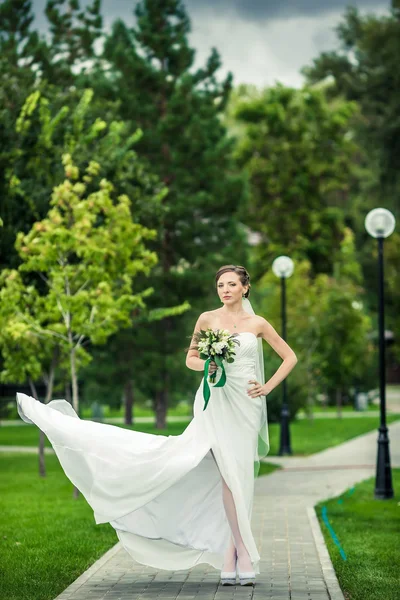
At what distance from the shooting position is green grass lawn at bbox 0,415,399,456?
28.1 m

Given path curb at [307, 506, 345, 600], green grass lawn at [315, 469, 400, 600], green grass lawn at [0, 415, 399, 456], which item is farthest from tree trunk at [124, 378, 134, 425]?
path curb at [307, 506, 345, 600]

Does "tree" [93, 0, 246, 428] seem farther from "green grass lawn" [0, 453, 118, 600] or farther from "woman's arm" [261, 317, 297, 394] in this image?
"woman's arm" [261, 317, 297, 394]

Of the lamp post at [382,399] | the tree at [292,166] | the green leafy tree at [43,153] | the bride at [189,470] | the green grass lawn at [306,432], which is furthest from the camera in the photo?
the tree at [292,166]

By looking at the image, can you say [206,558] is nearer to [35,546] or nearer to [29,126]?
[35,546]

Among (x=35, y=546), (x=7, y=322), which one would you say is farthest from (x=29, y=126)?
(x=35, y=546)

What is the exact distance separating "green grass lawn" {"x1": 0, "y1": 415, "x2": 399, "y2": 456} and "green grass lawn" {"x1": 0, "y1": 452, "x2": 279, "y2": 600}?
9.54m

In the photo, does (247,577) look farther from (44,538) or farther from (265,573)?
(44,538)

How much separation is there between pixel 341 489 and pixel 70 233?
5840 millimetres

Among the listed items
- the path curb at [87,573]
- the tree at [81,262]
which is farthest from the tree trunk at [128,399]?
the path curb at [87,573]

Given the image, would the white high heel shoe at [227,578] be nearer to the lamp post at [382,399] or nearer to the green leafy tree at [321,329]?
the lamp post at [382,399]

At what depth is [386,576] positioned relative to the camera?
29.9 ft

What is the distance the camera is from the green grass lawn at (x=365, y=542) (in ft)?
28.1

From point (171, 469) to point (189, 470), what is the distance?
0.14m

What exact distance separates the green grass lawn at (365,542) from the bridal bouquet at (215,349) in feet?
6.30
